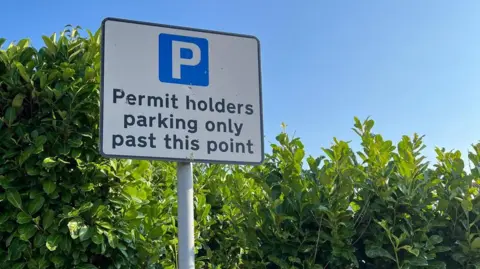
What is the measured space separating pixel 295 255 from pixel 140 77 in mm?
1352

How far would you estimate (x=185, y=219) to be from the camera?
2.11 metres

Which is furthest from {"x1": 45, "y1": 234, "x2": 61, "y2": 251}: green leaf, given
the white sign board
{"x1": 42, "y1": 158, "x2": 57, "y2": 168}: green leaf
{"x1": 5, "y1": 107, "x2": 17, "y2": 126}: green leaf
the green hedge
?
the white sign board

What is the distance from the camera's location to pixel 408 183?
9.87 feet

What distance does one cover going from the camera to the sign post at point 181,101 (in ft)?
6.70

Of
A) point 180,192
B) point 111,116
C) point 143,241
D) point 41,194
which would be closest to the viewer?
point 111,116

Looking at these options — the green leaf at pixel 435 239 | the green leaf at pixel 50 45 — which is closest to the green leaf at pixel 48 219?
the green leaf at pixel 50 45

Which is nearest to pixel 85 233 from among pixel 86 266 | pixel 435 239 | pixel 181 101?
pixel 86 266

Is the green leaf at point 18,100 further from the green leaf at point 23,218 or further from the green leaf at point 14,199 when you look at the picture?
the green leaf at point 23,218

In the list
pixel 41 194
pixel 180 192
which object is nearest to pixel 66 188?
pixel 41 194

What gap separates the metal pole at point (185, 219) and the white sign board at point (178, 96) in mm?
90

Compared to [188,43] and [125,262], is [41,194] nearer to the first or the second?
[125,262]

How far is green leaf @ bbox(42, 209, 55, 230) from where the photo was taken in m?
2.80

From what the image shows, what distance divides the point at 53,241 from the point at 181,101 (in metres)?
1.16

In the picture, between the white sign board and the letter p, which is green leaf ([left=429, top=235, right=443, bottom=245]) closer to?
the white sign board
